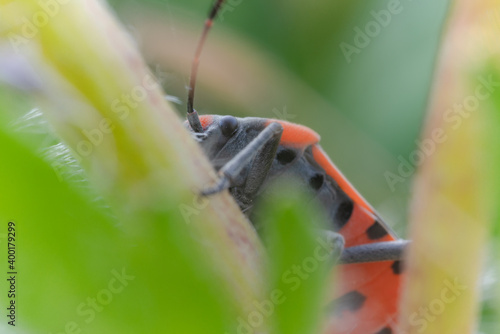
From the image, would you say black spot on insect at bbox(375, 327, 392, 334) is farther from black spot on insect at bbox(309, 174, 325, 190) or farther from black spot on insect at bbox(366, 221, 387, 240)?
black spot on insect at bbox(309, 174, 325, 190)

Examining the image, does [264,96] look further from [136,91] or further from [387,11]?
[136,91]

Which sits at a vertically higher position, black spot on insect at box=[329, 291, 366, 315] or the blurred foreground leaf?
the blurred foreground leaf

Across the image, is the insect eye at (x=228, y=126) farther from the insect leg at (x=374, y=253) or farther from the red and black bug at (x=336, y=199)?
the insect leg at (x=374, y=253)

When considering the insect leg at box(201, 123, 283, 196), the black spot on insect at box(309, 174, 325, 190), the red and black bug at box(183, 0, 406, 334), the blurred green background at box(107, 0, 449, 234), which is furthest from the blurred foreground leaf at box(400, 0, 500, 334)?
the blurred green background at box(107, 0, 449, 234)

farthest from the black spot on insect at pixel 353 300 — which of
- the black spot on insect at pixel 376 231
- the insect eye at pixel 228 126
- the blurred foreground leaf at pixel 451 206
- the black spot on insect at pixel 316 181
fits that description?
the blurred foreground leaf at pixel 451 206

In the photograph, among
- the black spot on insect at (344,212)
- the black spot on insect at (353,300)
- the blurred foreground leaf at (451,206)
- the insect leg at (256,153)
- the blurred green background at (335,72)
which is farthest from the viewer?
the blurred green background at (335,72)

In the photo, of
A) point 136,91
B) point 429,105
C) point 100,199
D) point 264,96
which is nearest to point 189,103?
point 264,96

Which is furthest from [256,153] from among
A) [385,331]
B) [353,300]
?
[385,331]
